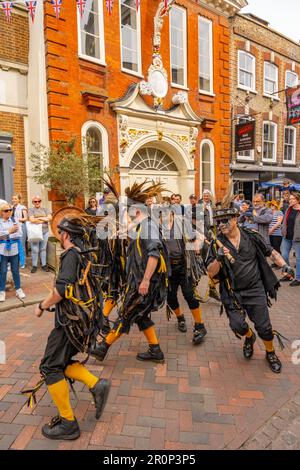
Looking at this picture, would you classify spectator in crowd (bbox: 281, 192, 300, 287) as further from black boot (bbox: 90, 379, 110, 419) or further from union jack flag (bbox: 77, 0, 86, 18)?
union jack flag (bbox: 77, 0, 86, 18)

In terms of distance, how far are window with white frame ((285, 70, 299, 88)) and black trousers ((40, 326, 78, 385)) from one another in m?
19.2

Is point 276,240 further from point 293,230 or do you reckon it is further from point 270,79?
point 270,79

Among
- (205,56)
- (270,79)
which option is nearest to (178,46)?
(205,56)

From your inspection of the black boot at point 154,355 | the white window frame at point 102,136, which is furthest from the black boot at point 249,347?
the white window frame at point 102,136

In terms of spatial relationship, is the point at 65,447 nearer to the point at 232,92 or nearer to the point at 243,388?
the point at 243,388

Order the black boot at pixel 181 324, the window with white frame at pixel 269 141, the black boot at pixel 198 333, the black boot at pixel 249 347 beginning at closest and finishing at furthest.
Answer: the black boot at pixel 249 347 < the black boot at pixel 198 333 < the black boot at pixel 181 324 < the window with white frame at pixel 269 141

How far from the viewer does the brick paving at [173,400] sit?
2531 millimetres

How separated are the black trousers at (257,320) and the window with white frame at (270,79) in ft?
52.3

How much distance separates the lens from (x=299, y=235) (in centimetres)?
674

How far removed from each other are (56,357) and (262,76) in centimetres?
1730

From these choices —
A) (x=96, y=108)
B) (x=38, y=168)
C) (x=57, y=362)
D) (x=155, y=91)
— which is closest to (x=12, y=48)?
(x=96, y=108)

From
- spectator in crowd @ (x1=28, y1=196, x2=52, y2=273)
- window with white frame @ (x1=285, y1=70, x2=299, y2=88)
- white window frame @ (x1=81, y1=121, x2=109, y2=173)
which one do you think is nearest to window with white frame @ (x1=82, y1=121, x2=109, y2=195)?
white window frame @ (x1=81, y1=121, x2=109, y2=173)

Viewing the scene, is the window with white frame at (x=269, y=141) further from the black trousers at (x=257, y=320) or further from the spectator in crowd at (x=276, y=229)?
the black trousers at (x=257, y=320)

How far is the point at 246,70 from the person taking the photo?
1523 centimetres
